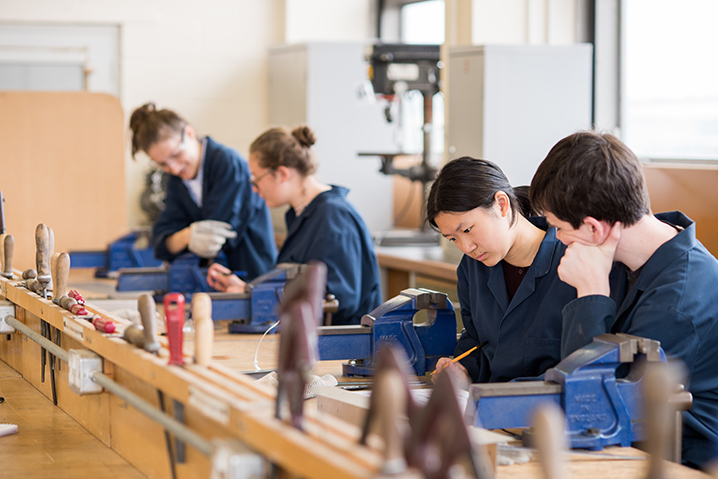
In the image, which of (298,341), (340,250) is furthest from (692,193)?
(298,341)

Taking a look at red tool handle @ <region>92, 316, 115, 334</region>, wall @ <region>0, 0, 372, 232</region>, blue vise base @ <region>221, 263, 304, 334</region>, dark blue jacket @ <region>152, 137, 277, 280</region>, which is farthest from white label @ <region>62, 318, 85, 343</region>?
wall @ <region>0, 0, 372, 232</region>

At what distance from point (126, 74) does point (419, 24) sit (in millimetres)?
1733

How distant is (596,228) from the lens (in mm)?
1511

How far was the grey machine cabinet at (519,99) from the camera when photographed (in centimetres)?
339

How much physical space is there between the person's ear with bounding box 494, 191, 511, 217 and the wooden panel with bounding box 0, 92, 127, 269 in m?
2.30

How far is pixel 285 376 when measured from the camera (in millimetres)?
933

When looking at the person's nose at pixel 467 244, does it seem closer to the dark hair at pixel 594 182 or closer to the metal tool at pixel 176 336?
the dark hair at pixel 594 182

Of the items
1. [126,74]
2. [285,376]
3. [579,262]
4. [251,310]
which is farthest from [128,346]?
[126,74]

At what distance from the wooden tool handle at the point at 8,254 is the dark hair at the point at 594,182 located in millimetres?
1289

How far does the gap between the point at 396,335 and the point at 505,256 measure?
0.29 metres

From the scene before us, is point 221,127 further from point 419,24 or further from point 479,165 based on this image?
point 479,165

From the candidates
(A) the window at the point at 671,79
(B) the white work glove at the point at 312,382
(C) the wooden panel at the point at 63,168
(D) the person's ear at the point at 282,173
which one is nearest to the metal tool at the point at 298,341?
(B) the white work glove at the point at 312,382

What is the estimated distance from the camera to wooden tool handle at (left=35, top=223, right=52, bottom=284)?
1.84 metres

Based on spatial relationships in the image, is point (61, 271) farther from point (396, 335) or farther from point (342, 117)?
point (342, 117)
